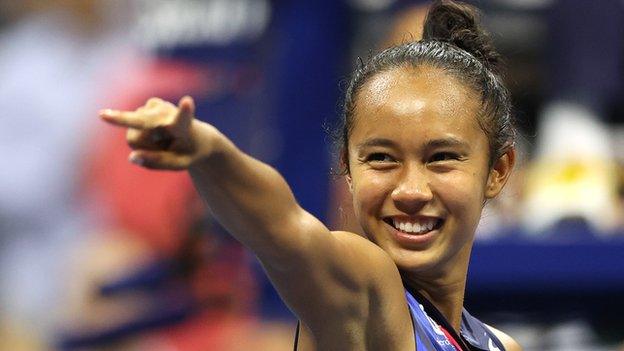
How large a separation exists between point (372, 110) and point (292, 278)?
0.44 metres

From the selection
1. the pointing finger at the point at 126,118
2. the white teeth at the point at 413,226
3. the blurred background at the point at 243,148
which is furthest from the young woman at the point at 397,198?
the blurred background at the point at 243,148

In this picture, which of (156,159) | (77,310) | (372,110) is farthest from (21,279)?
(156,159)

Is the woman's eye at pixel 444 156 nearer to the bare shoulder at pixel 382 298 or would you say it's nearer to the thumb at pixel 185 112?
the bare shoulder at pixel 382 298

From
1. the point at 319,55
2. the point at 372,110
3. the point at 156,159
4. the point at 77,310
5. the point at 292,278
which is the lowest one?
the point at 77,310

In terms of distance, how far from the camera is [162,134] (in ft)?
5.97

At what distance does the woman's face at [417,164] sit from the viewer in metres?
2.34

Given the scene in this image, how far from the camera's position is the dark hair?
2457 millimetres

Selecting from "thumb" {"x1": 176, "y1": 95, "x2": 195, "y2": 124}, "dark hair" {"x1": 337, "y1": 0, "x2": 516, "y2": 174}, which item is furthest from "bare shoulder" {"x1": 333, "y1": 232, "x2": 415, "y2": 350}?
"thumb" {"x1": 176, "y1": 95, "x2": 195, "y2": 124}

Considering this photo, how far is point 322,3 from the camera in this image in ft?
19.2

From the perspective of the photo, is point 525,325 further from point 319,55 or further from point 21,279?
point 21,279

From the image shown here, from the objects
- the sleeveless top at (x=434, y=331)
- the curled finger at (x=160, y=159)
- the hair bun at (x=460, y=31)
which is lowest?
the sleeveless top at (x=434, y=331)

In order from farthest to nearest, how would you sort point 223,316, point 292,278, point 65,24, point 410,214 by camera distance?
point 65,24
point 223,316
point 410,214
point 292,278

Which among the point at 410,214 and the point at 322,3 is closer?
the point at 410,214

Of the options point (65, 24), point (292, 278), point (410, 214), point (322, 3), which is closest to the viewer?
point (292, 278)
